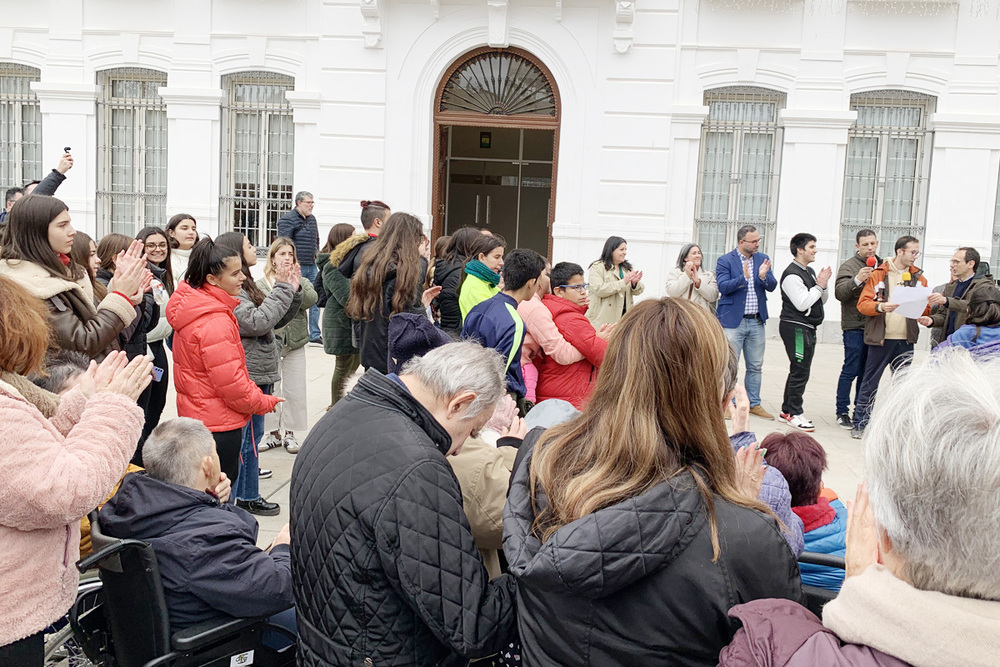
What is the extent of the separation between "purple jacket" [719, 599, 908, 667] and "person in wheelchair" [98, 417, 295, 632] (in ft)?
5.41

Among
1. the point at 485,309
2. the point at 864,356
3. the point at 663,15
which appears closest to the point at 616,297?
the point at 864,356

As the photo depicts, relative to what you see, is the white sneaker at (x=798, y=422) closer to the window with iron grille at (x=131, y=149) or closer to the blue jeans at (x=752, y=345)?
the blue jeans at (x=752, y=345)

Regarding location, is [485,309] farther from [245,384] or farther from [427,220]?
[427,220]

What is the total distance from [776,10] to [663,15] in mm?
1608

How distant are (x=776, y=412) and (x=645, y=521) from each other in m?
7.39

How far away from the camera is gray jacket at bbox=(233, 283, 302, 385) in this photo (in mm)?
5500

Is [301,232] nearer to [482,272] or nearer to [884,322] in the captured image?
[482,272]

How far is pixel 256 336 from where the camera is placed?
5602 mm

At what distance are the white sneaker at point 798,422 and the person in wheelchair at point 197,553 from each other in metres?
6.19

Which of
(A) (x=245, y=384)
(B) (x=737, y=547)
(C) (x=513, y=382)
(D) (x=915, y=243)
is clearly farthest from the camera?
(D) (x=915, y=243)

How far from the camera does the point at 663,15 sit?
496 inches

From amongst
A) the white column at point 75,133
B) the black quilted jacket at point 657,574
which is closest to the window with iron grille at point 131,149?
the white column at point 75,133

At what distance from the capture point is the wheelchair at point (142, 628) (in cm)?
268

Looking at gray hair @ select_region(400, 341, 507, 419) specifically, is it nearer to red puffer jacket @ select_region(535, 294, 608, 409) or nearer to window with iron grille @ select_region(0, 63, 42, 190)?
red puffer jacket @ select_region(535, 294, 608, 409)
